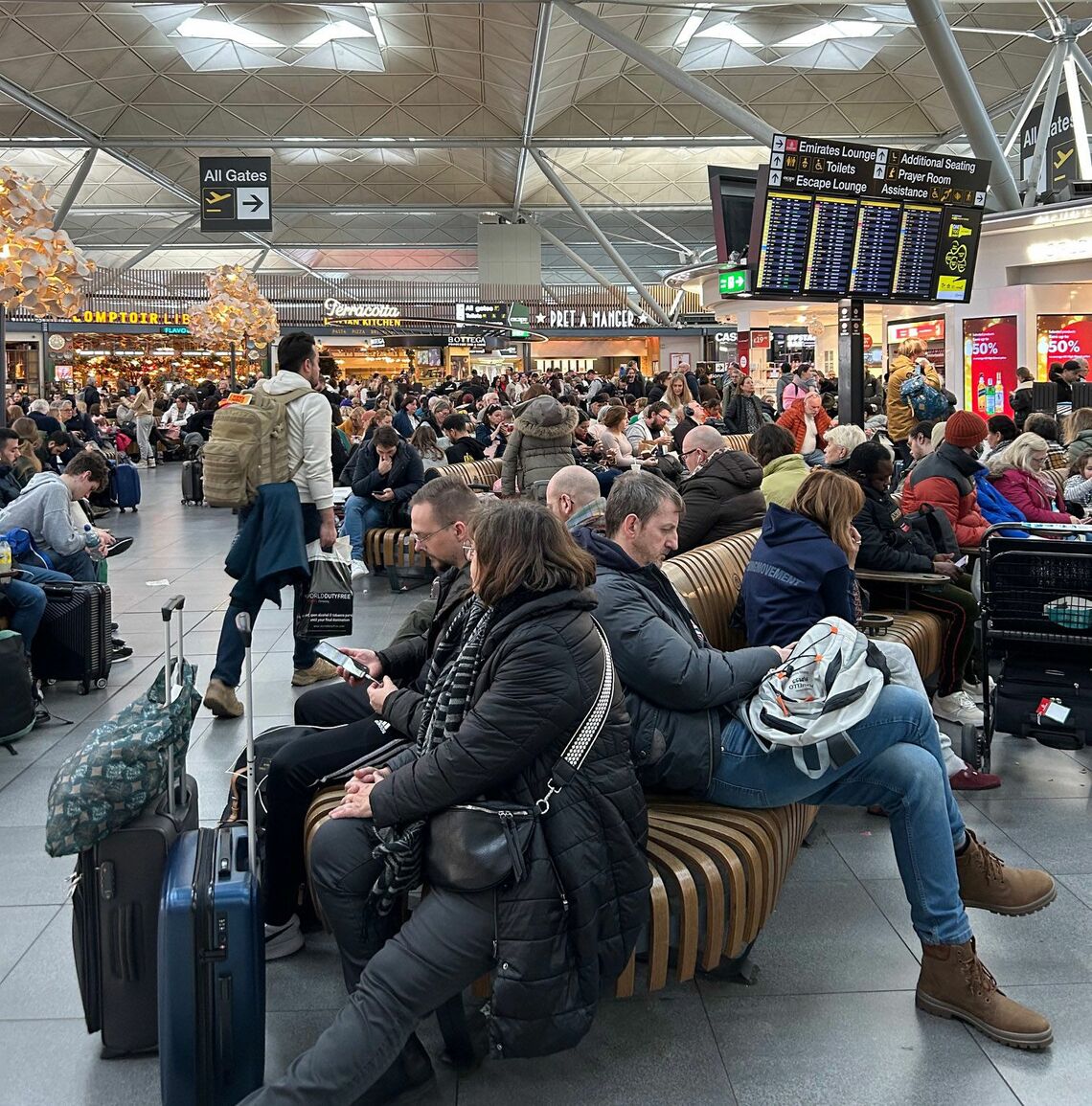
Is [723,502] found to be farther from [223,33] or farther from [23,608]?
[223,33]

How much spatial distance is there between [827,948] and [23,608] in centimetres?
482

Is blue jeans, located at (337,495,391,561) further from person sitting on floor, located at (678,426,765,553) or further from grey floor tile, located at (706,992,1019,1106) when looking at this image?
grey floor tile, located at (706,992,1019,1106)

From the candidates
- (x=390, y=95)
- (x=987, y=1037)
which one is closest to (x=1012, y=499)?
(x=987, y=1037)

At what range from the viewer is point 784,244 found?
9.70 metres

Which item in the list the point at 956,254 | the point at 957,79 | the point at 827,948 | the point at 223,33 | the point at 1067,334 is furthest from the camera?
the point at 223,33

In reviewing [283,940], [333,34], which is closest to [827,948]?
[283,940]

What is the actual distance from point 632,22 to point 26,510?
2151 cm

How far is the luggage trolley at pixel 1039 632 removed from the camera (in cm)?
498

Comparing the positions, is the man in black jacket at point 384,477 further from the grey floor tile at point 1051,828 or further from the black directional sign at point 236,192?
the black directional sign at point 236,192

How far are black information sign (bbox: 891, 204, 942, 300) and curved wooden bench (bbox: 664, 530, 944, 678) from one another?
194 inches

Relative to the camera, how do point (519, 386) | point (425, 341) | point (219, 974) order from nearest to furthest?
point (219, 974), point (519, 386), point (425, 341)

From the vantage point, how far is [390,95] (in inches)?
1222

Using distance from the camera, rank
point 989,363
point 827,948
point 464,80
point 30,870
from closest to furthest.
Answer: point 827,948
point 30,870
point 989,363
point 464,80

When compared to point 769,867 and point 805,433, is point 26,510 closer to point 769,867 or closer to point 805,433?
point 769,867
